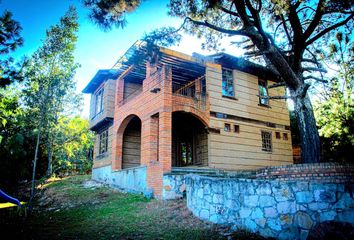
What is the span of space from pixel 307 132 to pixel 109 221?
7410 millimetres

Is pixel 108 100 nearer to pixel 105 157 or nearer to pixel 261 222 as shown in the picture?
pixel 105 157

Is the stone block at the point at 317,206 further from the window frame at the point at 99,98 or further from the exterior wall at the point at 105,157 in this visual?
the window frame at the point at 99,98

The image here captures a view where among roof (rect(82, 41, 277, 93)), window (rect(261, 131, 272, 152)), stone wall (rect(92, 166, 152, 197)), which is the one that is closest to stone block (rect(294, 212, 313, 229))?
stone wall (rect(92, 166, 152, 197))

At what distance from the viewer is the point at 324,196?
521 cm

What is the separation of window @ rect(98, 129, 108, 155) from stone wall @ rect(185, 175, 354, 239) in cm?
1166

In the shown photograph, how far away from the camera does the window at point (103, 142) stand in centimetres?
1727

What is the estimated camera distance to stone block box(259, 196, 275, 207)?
5.75 meters

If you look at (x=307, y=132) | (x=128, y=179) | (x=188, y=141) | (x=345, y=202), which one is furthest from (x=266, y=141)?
(x=345, y=202)

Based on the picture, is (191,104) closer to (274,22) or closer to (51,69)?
(274,22)

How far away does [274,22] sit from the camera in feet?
36.4

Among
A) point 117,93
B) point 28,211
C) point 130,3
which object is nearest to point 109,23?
point 130,3

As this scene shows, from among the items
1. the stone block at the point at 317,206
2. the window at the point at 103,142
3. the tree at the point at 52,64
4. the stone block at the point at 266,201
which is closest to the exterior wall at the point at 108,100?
the window at the point at 103,142

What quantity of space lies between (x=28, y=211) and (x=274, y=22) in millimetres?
12274

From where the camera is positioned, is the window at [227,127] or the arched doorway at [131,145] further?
the arched doorway at [131,145]
